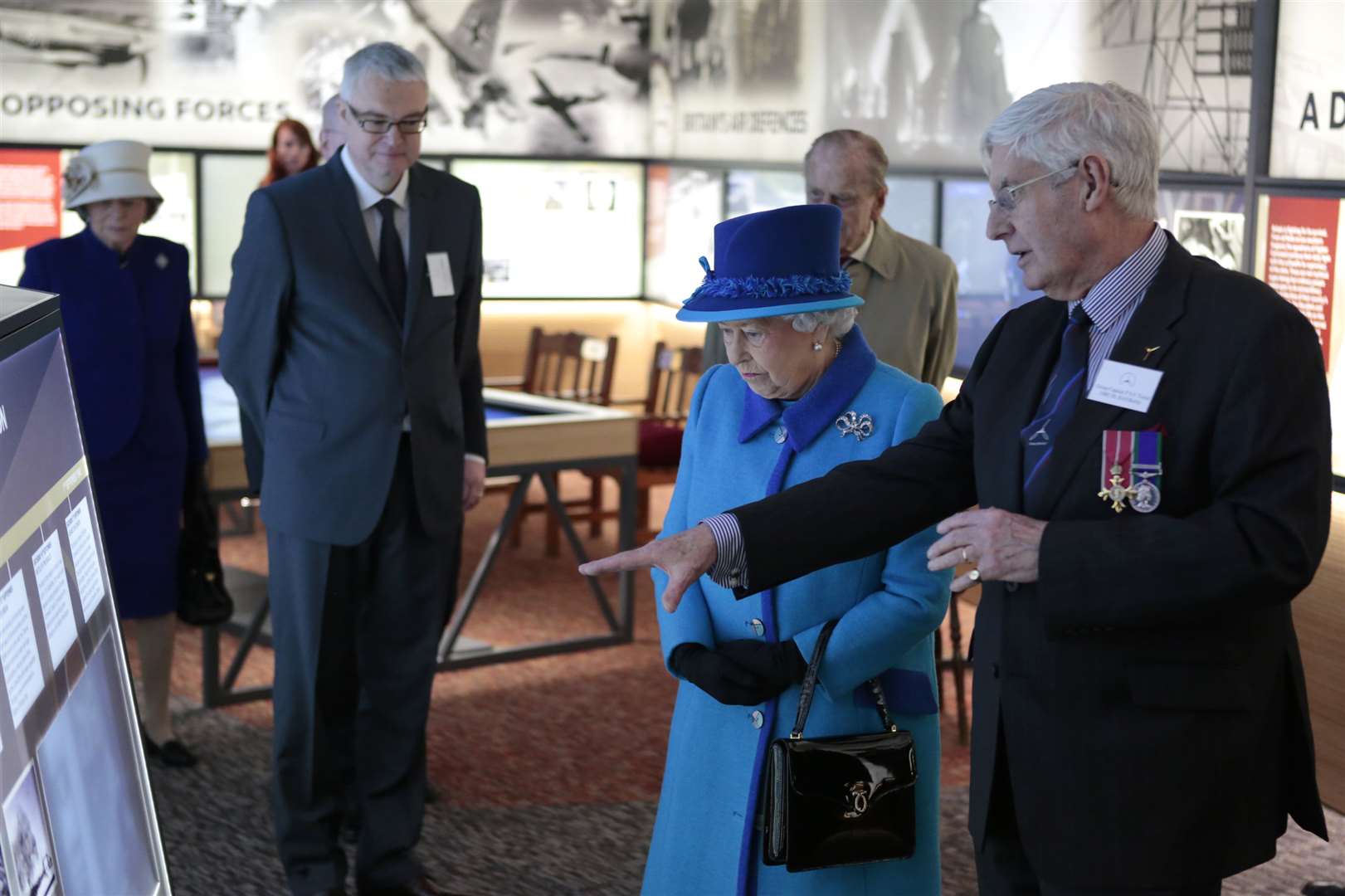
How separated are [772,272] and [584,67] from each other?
763 cm

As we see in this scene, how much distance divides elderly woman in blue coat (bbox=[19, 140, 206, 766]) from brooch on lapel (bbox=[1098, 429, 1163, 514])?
3.16m

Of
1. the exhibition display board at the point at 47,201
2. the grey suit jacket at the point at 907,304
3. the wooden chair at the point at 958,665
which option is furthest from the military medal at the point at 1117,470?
the exhibition display board at the point at 47,201

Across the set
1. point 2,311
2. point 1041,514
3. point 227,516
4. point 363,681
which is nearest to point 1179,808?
point 1041,514

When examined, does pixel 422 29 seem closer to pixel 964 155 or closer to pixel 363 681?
pixel 964 155

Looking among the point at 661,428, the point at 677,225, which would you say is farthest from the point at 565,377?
the point at 661,428

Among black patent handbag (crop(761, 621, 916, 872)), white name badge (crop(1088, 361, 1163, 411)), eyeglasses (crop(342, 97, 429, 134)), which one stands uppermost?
eyeglasses (crop(342, 97, 429, 134))

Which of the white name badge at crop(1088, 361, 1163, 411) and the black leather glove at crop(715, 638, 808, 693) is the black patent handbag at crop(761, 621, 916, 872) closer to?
the black leather glove at crop(715, 638, 808, 693)

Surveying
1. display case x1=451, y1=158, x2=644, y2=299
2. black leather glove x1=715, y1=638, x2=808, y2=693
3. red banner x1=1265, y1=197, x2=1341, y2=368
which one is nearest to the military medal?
black leather glove x1=715, y1=638, x2=808, y2=693

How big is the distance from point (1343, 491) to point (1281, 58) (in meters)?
1.24

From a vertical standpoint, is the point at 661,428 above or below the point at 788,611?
below

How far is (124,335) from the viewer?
4195 millimetres

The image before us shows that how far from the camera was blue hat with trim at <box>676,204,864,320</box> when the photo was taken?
221 cm

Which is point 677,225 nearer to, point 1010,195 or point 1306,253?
point 1306,253

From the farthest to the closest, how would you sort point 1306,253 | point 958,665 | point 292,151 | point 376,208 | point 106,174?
1. point 292,151
2. point 958,665
3. point 1306,253
4. point 106,174
5. point 376,208
